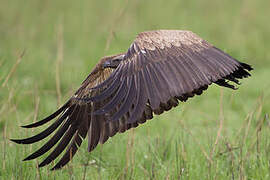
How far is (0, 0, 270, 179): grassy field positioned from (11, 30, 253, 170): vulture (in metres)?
0.17

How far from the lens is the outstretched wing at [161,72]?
3121 mm

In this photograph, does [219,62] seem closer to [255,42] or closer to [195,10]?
[255,42]

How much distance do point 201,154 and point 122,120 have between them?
0.67 metres

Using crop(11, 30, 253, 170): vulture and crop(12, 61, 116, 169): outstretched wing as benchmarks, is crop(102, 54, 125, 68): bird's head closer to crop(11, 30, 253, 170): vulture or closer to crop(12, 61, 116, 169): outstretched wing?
crop(11, 30, 253, 170): vulture

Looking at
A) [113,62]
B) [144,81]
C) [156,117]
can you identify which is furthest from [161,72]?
[156,117]

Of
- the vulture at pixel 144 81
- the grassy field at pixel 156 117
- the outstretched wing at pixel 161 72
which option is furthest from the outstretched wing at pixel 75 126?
the outstretched wing at pixel 161 72

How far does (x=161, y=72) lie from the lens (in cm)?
327

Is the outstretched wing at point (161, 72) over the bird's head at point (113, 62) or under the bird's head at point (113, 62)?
under

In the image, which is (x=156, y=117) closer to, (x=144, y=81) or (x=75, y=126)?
(x=75, y=126)

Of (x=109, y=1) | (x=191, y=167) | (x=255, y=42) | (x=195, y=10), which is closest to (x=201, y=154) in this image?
(x=191, y=167)

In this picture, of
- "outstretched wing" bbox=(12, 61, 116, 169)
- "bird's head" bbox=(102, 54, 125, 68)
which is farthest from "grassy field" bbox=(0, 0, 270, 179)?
"bird's head" bbox=(102, 54, 125, 68)

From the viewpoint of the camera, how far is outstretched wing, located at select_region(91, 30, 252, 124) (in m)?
3.12

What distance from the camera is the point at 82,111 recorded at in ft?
13.4

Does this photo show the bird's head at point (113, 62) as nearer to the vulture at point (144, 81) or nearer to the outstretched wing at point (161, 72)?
the vulture at point (144, 81)
